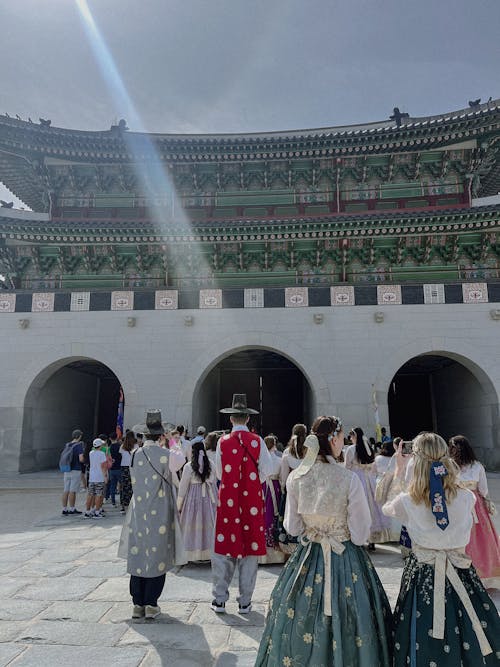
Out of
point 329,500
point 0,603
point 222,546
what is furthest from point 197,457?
point 329,500

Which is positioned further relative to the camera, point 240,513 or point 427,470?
point 240,513

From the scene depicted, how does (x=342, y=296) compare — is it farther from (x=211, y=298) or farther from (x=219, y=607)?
(x=219, y=607)

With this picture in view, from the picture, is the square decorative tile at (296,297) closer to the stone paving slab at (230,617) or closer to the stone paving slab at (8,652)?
the stone paving slab at (230,617)

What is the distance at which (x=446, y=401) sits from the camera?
64.8 ft

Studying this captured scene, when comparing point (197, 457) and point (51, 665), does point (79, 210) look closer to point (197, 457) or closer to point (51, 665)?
Answer: point (197, 457)

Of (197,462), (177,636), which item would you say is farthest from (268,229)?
(177,636)

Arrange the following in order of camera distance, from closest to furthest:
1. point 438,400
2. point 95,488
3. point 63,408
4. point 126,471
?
1. point 95,488
2. point 126,471
3. point 63,408
4. point 438,400

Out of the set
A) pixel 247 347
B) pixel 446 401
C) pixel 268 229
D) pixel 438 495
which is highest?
pixel 268 229

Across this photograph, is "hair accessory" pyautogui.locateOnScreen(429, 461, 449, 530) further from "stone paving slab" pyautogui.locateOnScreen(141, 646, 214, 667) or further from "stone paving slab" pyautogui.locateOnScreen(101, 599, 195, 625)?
"stone paving slab" pyautogui.locateOnScreen(101, 599, 195, 625)

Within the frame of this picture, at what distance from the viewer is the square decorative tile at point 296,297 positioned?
51.2ft

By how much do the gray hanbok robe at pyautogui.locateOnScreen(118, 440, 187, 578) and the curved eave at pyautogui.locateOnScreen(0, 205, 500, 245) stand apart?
11.3m

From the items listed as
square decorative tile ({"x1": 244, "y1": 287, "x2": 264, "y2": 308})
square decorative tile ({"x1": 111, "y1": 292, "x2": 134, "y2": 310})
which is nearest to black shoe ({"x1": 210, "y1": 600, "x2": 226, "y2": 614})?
square decorative tile ({"x1": 244, "y1": 287, "x2": 264, "y2": 308})

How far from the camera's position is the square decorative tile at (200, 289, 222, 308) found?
1584 centimetres

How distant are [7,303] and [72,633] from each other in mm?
14848
